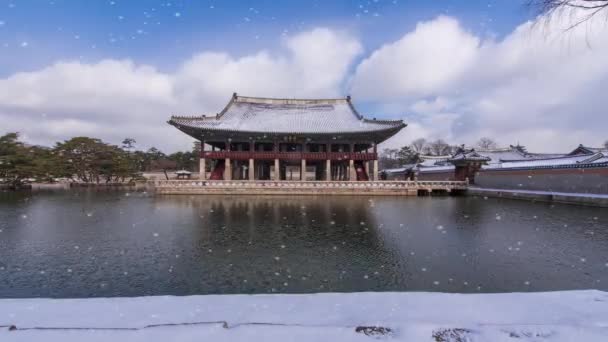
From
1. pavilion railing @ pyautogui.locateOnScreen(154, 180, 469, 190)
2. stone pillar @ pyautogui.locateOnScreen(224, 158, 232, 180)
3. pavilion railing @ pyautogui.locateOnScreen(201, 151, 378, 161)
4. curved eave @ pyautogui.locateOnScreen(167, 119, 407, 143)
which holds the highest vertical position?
curved eave @ pyautogui.locateOnScreen(167, 119, 407, 143)

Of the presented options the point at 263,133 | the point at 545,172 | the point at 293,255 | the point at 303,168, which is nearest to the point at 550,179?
the point at 545,172

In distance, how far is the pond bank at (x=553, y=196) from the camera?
1698 centimetres

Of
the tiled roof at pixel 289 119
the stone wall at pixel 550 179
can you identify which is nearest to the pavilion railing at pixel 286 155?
the tiled roof at pixel 289 119

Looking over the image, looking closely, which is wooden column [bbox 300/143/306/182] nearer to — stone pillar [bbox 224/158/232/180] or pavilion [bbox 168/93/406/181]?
pavilion [bbox 168/93/406/181]

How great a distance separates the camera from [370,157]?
29.4 m

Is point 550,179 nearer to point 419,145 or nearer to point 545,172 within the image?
point 545,172

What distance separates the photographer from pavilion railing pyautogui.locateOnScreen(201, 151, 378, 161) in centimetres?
2844

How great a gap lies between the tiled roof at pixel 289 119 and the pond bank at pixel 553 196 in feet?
31.1

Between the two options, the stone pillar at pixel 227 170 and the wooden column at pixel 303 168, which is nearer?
the stone pillar at pixel 227 170

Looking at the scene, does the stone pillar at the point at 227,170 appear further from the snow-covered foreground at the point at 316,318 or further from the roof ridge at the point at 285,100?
the snow-covered foreground at the point at 316,318

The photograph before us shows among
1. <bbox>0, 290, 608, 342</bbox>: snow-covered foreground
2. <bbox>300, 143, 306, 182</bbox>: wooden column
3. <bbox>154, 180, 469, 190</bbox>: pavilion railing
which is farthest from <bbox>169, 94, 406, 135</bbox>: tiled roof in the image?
<bbox>0, 290, 608, 342</bbox>: snow-covered foreground

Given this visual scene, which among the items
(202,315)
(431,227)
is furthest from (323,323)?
(431,227)

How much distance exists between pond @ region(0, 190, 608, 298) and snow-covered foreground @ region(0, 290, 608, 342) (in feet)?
5.24

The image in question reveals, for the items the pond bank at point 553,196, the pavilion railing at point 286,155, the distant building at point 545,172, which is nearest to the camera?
the pond bank at point 553,196
